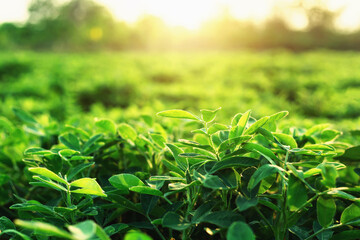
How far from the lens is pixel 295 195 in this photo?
2.13 ft

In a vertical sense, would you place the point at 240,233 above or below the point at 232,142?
below

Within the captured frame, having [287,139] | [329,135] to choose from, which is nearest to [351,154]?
[329,135]

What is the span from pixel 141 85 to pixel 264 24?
3743cm

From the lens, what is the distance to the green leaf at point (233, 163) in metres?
0.70

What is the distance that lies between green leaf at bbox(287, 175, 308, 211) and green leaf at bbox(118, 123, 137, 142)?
0.53 metres

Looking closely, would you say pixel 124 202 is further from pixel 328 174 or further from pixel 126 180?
pixel 328 174

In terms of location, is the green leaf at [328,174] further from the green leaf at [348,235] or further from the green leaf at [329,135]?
the green leaf at [329,135]

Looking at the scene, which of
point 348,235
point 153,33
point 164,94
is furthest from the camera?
point 153,33

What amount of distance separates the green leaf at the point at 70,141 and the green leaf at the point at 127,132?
6.3 inches

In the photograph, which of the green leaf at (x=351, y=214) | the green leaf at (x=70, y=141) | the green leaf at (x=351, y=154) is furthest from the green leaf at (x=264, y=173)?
the green leaf at (x=70, y=141)

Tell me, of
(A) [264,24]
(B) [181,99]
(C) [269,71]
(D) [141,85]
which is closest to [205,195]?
(B) [181,99]

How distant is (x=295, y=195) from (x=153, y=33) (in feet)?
140

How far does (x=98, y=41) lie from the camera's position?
1398 inches

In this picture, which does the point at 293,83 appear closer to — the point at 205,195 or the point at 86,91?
the point at 86,91
